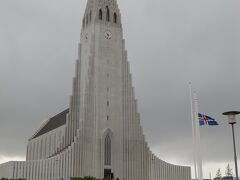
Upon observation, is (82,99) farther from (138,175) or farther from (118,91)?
(138,175)

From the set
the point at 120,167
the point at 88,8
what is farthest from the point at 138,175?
the point at 88,8

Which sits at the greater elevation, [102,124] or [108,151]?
[102,124]

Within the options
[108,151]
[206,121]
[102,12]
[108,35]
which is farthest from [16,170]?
[206,121]

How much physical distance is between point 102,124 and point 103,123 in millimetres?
256

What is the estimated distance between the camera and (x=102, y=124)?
67188mm

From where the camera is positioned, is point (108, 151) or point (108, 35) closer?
point (108, 151)

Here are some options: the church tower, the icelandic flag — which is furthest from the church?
the icelandic flag

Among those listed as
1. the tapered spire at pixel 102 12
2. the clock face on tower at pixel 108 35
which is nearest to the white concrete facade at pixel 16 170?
the clock face on tower at pixel 108 35

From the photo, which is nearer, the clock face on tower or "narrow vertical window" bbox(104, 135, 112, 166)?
"narrow vertical window" bbox(104, 135, 112, 166)

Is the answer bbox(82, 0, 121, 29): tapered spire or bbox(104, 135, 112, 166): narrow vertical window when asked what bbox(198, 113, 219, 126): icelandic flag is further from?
bbox(82, 0, 121, 29): tapered spire

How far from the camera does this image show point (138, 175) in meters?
67.6

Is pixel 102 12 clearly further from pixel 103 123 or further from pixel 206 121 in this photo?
pixel 206 121

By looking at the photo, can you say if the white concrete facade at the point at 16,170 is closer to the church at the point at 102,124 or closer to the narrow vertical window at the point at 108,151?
the church at the point at 102,124

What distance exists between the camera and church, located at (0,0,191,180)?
63.9 meters
